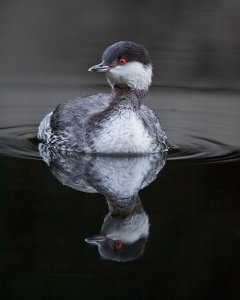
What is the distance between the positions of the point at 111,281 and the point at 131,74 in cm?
345

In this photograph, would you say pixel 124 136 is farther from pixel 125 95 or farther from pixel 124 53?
pixel 124 53

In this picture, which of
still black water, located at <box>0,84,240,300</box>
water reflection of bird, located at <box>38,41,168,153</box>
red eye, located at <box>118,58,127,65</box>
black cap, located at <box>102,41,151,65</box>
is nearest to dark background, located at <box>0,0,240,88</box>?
still black water, located at <box>0,84,240,300</box>

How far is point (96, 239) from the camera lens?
23.5ft

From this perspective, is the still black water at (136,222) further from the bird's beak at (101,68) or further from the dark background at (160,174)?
the bird's beak at (101,68)

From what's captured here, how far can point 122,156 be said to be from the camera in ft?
30.9

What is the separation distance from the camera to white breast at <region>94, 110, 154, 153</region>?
371 inches

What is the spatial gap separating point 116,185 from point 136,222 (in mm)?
945

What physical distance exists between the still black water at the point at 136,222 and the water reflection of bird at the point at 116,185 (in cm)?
2

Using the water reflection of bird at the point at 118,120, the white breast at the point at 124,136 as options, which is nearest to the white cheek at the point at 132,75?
the water reflection of bird at the point at 118,120

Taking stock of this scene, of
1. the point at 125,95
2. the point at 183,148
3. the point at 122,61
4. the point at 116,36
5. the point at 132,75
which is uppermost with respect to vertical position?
the point at 122,61

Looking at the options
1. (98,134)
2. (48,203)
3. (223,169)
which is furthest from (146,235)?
(98,134)

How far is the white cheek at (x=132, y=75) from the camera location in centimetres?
952

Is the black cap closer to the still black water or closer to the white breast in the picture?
the white breast

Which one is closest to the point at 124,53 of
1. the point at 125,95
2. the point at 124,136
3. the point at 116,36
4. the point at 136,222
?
the point at 125,95
